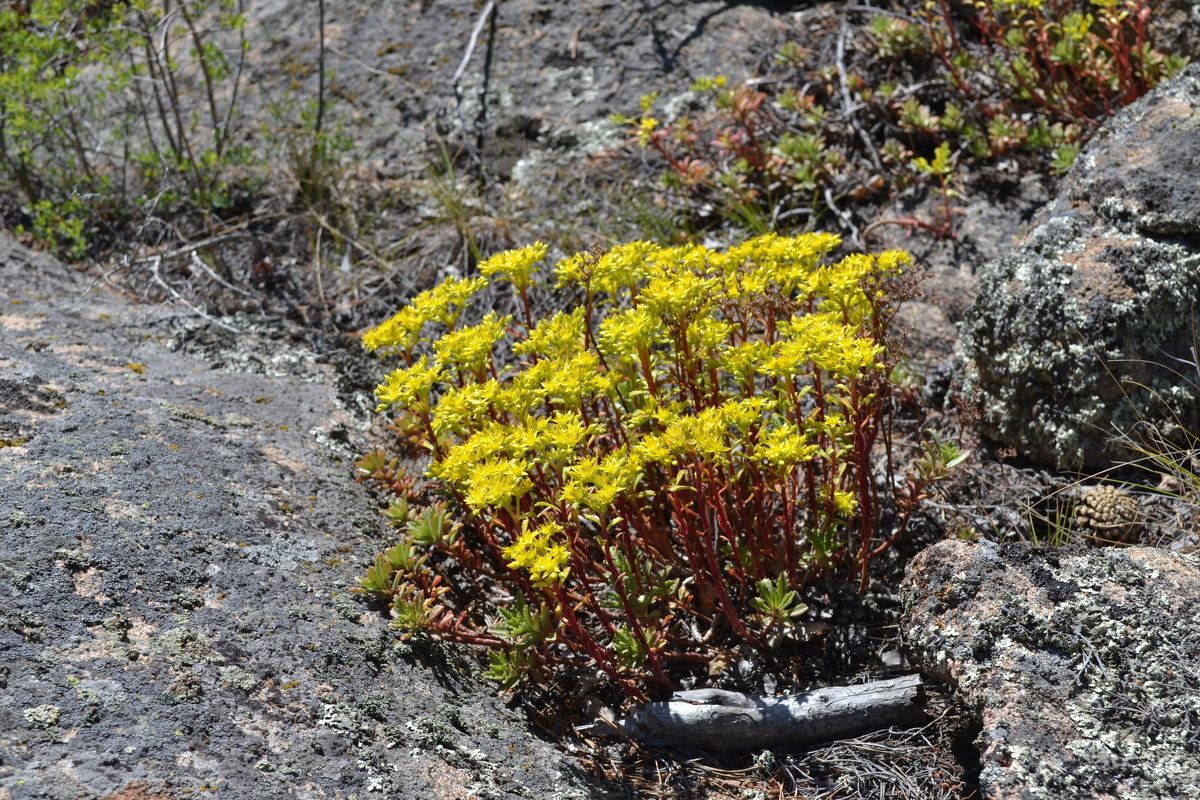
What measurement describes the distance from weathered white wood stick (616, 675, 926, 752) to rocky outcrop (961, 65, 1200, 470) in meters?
1.43

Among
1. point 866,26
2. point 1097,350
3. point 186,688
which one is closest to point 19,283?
point 186,688

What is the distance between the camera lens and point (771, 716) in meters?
2.61

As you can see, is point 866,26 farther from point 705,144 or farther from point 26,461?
point 26,461

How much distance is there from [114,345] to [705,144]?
353cm

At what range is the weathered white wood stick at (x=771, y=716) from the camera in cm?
260

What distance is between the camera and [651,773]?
8.50 ft

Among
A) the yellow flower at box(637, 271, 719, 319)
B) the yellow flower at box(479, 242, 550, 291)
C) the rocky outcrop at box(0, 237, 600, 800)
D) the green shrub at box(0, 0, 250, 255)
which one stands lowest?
the rocky outcrop at box(0, 237, 600, 800)

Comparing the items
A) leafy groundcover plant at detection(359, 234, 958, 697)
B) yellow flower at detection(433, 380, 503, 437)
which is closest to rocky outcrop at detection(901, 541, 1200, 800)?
Result: leafy groundcover plant at detection(359, 234, 958, 697)

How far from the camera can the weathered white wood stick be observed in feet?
8.54

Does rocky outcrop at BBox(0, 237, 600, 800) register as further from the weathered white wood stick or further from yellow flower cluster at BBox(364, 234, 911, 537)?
yellow flower cluster at BBox(364, 234, 911, 537)

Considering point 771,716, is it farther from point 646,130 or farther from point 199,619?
point 646,130

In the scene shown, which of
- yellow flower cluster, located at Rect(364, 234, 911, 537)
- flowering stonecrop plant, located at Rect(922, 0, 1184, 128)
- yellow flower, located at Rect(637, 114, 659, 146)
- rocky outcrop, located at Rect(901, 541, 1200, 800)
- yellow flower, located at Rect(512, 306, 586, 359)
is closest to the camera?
rocky outcrop, located at Rect(901, 541, 1200, 800)

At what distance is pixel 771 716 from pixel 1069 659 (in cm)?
84

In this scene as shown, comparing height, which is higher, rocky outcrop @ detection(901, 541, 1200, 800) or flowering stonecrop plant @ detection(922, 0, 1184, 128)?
flowering stonecrop plant @ detection(922, 0, 1184, 128)
